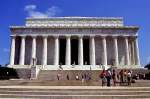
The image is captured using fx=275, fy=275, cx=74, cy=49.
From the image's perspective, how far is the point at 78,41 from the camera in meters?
77.8

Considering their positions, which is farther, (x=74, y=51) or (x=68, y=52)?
(x=74, y=51)

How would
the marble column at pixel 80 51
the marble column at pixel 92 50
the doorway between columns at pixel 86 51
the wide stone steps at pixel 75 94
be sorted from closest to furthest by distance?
the wide stone steps at pixel 75 94
the marble column at pixel 80 51
the marble column at pixel 92 50
the doorway between columns at pixel 86 51

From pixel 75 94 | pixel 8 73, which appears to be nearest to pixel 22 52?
pixel 8 73

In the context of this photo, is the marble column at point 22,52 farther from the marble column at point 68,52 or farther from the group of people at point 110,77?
the group of people at point 110,77

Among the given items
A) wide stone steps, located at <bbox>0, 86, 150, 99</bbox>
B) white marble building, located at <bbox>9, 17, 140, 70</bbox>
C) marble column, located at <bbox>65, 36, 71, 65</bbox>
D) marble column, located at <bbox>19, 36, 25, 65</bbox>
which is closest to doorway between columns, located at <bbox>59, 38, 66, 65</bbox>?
white marble building, located at <bbox>9, 17, 140, 70</bbox>

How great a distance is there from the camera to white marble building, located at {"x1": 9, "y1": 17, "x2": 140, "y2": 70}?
7550cm

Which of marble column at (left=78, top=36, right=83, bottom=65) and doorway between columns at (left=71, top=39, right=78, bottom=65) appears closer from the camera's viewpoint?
marble column at (left=78, top=36, right=83, bottom=65)

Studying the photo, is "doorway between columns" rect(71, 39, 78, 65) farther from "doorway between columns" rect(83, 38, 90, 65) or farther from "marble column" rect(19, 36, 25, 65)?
"marble column" rect(19, 36, 25, 65)

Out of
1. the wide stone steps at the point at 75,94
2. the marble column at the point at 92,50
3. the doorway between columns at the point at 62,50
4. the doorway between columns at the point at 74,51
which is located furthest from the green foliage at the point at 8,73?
the wide stone steps at the point at 75,94

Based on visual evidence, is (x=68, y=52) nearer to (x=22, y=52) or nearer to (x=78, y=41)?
(x=78, y=41)

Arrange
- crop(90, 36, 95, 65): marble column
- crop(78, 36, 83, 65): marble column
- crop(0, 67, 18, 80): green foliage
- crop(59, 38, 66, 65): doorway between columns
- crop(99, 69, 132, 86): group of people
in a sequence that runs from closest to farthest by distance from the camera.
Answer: crop(99, 69, 132, 86): group of people
crop(0, 67, 18, 80): green foliage
crop(78, 36, 83, 65): marble column
crop(90, 36, 95, 65): marble column
crop(59, 38, 66, 65): doorway between columns

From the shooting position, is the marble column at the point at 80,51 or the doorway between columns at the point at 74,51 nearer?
the marble column at the point at 80,51

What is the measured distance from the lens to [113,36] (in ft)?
249

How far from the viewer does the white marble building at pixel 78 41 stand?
75.5 m
